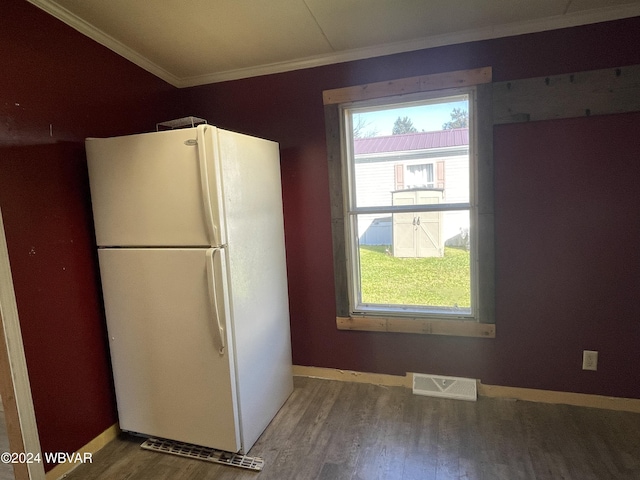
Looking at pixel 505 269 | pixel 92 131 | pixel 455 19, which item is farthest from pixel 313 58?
pixel 505 269

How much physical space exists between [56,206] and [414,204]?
2133 millimetres

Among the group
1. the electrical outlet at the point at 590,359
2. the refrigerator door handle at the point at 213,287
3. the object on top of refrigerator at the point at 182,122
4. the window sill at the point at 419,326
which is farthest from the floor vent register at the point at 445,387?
the object on top of refrigerator at the point at 182,122

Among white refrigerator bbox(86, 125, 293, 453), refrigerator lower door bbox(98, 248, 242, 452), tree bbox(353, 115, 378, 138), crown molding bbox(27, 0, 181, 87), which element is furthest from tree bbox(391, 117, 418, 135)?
crown molding bbox(27, 0, 181, 87)

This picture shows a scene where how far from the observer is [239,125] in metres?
2.72

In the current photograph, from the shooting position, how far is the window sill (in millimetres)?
2350

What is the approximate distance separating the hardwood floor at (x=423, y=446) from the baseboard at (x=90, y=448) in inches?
1.4

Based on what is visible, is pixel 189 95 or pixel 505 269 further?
pixel 189 95

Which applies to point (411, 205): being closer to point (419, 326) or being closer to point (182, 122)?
point (419, 326)

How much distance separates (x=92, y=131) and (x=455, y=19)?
2194mm

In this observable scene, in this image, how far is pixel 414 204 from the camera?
96.5 inches

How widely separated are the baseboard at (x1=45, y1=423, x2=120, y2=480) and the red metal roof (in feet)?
7.85

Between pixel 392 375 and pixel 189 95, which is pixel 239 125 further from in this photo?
pixel 392 375

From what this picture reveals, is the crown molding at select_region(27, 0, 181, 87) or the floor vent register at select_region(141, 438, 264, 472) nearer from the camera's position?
the crown molding at select_region(27, 0, 181, 87)

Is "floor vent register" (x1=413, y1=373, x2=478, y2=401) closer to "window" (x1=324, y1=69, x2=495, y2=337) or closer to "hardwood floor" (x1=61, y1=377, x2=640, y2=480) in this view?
"hardwood floor" (x1=61, y1=377, x2=640, y2=480)
